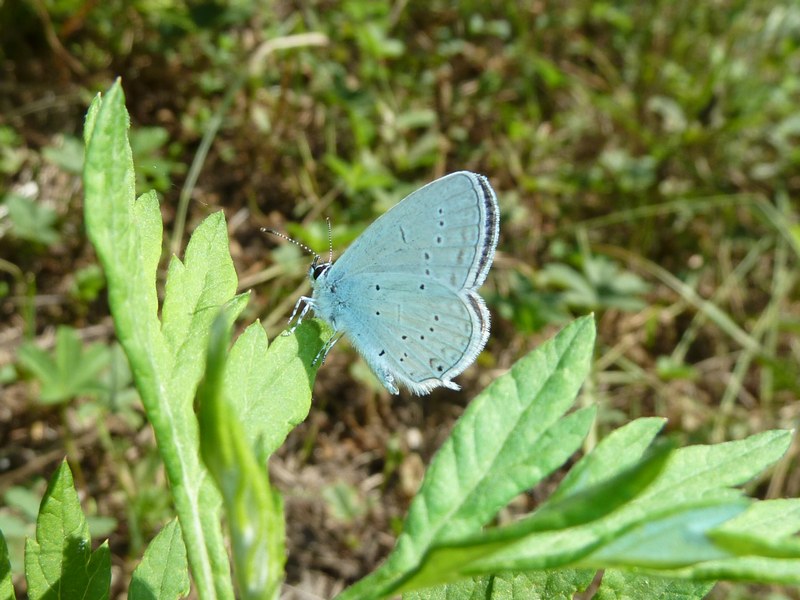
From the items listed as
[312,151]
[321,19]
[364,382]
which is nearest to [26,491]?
[364,382]

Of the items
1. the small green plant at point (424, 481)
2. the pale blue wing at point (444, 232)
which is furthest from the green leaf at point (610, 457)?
the pale blue wing at point (444, 232)

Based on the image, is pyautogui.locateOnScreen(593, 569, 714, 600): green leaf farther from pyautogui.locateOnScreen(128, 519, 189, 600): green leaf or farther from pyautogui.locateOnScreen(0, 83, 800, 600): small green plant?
pyautogui.locateOnScreen(128, 519, 189, 600): green leaf

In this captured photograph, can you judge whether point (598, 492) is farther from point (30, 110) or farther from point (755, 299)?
point (755, 299)

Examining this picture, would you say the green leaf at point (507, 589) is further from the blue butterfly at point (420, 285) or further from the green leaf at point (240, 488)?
the blue butterfly at point (420, 285)

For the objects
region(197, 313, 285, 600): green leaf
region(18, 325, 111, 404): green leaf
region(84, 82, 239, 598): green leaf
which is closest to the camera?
region(197, 313, 285, 600): green leaf

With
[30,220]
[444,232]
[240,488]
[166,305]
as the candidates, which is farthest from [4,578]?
[30,220]

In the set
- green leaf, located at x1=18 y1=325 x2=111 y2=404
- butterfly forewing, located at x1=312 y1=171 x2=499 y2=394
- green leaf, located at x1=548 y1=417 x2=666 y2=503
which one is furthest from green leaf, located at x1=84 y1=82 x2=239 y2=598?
green leaf, located at x1=18 y1=325 x2=111 y2=404
